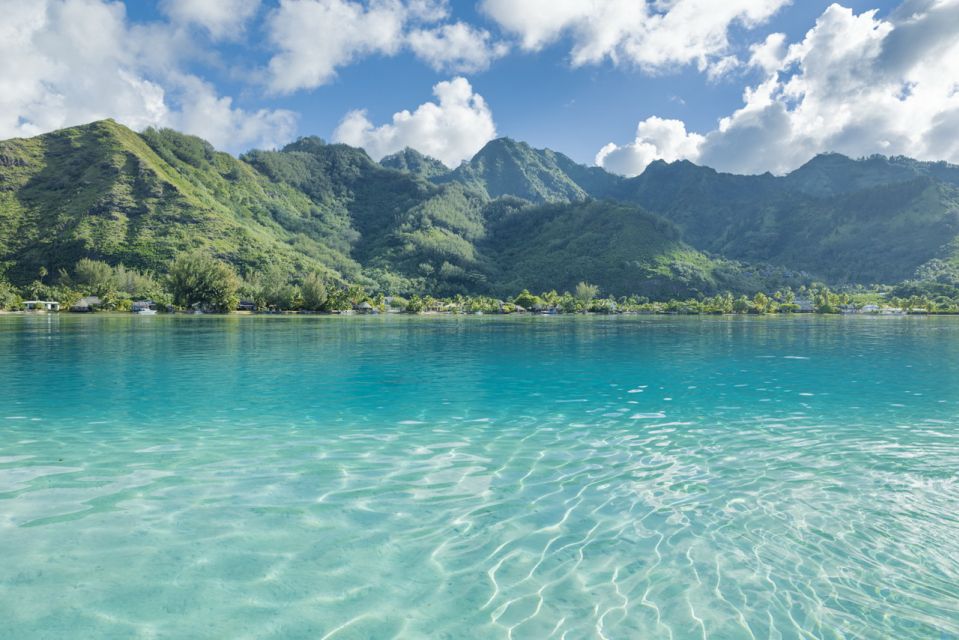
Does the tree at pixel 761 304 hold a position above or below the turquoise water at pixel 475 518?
above

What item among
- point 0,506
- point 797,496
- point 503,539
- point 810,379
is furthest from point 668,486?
point 810,379

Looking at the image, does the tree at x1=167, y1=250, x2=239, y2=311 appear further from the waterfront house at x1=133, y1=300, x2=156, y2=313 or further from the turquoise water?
the turquoise water

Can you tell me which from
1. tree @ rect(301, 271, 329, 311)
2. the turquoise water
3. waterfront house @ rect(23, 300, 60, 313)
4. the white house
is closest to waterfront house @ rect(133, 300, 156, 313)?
waterfront house @ rect(23, 300, 60, 313)

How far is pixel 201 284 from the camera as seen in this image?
14575 cm

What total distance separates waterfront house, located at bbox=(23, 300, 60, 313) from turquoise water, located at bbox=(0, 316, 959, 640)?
177776 millimetres

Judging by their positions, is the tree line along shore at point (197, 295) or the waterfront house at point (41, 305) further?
the waterfront house at point (41, 305)

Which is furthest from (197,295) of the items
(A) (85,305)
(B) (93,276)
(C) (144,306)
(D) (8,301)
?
(B) (93,276)

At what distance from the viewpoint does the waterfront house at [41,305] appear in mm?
154312

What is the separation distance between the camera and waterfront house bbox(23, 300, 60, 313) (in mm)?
154312

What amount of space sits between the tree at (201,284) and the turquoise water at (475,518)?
13975 centimetres

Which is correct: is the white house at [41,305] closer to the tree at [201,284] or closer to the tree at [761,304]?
the tree at [201,284]

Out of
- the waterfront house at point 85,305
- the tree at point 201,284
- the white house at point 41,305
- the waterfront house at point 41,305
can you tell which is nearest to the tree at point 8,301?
the waterfront house at point 41,305

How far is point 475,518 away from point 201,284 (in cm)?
15831

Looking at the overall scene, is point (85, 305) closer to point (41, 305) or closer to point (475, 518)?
point (41, 305)
